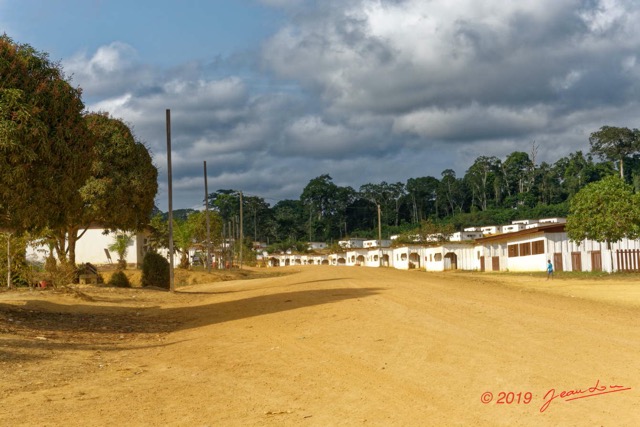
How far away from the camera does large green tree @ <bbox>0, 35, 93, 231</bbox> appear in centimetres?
1487

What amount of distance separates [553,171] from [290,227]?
192 feet

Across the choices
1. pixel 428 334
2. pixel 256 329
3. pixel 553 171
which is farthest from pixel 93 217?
pixel 553 171

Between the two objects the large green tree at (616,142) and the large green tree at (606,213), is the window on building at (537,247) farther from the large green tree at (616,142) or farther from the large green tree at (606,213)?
the large green tree at (616,142)

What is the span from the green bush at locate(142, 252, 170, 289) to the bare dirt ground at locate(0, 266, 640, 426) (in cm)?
1509

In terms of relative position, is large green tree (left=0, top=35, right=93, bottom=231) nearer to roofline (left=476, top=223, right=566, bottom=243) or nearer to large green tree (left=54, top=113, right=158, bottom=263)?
large green tree (left=54, top=113, right=158, bottom=263)

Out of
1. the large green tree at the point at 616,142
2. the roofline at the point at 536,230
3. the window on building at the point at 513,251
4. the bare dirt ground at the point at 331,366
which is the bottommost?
the bare dirt ground at the point at 331,366

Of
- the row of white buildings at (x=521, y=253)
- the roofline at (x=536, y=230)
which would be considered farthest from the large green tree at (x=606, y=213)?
the roofline at (x=536, y=230)

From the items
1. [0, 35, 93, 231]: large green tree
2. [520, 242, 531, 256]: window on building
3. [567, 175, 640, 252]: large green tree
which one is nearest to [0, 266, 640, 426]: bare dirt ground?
[0, 35, 93, 231]: large green tree

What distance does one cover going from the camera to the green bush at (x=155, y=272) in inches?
1345

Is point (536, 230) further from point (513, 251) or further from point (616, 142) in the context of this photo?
point (616, 142)

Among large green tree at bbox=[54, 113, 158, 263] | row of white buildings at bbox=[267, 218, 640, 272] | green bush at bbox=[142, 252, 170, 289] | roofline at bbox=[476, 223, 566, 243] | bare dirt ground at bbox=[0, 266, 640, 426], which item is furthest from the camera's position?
roofline at bbox=[476, 223, 566, 243]

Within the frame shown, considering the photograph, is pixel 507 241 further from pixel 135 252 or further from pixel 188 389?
pixel 188 389

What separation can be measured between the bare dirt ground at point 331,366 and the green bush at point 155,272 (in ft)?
49.5

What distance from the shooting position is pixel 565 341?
38.9 feet
